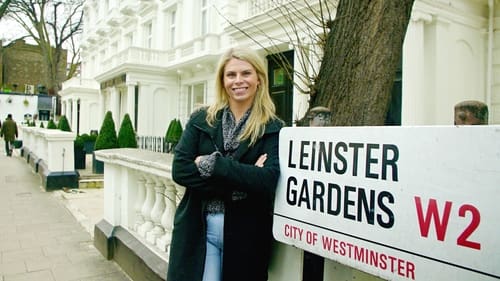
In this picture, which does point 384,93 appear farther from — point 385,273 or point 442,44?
point 442,44

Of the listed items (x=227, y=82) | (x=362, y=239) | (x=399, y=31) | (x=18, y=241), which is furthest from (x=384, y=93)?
(x=18, y=241)

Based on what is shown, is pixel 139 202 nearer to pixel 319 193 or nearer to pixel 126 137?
pixel 319 193

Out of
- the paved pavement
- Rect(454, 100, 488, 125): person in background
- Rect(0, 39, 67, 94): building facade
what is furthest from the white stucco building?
Rect(0, 39, 67, 94): building facade

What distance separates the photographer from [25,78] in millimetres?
53094

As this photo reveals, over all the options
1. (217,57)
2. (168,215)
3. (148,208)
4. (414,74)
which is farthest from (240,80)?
(217,57)

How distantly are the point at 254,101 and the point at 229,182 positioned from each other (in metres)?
0.51

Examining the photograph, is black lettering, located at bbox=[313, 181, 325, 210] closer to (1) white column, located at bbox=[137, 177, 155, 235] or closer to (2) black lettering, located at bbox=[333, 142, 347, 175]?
(2) black lettering, located at bbox=[333, 142, 347, 175]

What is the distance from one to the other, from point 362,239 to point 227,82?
1.04m

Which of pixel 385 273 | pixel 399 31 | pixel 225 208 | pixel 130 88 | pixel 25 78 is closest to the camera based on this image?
pixel 385 273

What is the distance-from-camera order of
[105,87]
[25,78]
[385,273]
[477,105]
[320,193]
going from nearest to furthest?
[385,273], [320,193], [477,105], [105,87], [25,78]

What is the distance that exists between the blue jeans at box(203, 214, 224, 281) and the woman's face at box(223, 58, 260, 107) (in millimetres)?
628

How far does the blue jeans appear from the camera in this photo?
1.86m

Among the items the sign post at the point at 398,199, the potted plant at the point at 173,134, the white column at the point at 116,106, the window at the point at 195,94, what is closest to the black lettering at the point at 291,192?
the sign post at the point at 398,199

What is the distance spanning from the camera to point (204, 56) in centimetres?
1434
